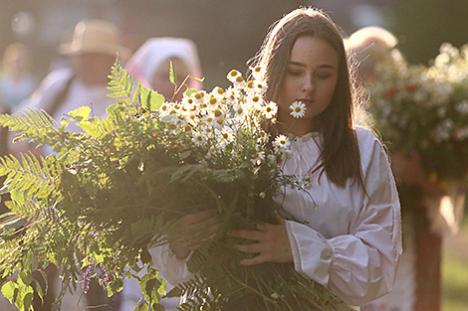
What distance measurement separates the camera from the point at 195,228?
461cm

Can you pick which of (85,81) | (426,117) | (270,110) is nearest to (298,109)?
(270,110)

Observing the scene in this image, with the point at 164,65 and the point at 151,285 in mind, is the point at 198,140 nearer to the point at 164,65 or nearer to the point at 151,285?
the point at 151,285

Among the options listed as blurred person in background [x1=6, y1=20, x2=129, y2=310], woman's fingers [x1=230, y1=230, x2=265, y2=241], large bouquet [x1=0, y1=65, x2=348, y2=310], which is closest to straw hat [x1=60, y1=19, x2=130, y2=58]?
blurred person in background [x1=6, y1=20, x2=129, y2=310]

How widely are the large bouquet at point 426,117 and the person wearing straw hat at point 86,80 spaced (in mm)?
1910

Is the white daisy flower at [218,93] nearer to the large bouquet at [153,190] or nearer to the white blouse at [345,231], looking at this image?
the large bouquet at [153,190]

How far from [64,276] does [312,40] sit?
1.24m

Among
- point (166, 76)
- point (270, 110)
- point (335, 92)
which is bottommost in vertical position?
point (270, 110)

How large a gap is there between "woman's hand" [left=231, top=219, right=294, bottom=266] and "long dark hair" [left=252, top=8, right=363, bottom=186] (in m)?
0.40

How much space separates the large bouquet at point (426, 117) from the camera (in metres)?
8.79

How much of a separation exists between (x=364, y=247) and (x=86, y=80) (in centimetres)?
572

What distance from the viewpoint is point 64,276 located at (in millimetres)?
4703

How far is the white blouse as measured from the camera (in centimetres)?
482

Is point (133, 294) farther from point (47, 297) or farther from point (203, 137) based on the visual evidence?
point (203, 137)

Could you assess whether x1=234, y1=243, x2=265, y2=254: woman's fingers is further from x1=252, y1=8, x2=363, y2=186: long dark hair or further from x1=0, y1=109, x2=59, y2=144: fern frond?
x1=0, y1=109, x2=59, y2=144: fern frond
